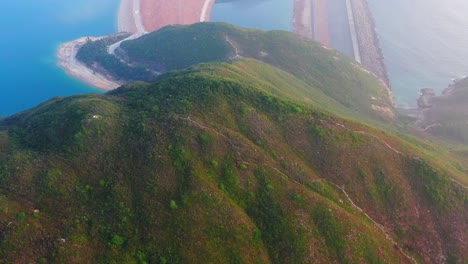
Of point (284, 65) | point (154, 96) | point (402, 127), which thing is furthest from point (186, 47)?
point (402, 127)

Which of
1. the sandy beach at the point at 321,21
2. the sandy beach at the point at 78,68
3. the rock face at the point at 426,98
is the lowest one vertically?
the rock face at the point at 426,98

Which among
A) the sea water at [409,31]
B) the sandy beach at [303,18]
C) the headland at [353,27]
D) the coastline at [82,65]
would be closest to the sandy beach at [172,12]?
the sea water at [409,31]

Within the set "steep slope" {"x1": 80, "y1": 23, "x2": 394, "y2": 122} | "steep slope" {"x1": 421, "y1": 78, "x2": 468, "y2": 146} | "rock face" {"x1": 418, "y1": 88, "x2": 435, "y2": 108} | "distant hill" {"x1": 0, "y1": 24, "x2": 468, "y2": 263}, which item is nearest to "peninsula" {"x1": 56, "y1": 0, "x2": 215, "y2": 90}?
"steep slope" {"x1": 80, "y1": 23, "x2": 394, "y2": 122}

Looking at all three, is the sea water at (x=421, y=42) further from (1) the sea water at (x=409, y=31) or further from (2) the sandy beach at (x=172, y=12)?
(2) the sandy beach at (x=172, y=12)

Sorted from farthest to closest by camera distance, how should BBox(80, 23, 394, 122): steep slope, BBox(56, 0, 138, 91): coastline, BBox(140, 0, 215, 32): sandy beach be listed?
BBox(140, 0, 215, 32): sandy beach → BBox(56, 0, 138, 91): coastline → BBox(80, 23, 394, 122): steep slope

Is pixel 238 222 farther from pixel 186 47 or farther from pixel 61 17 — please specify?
pixel 61 17

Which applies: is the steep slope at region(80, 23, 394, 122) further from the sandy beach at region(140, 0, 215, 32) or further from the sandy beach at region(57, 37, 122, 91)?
the sandy beach at region(140, 0, 215, 32)
